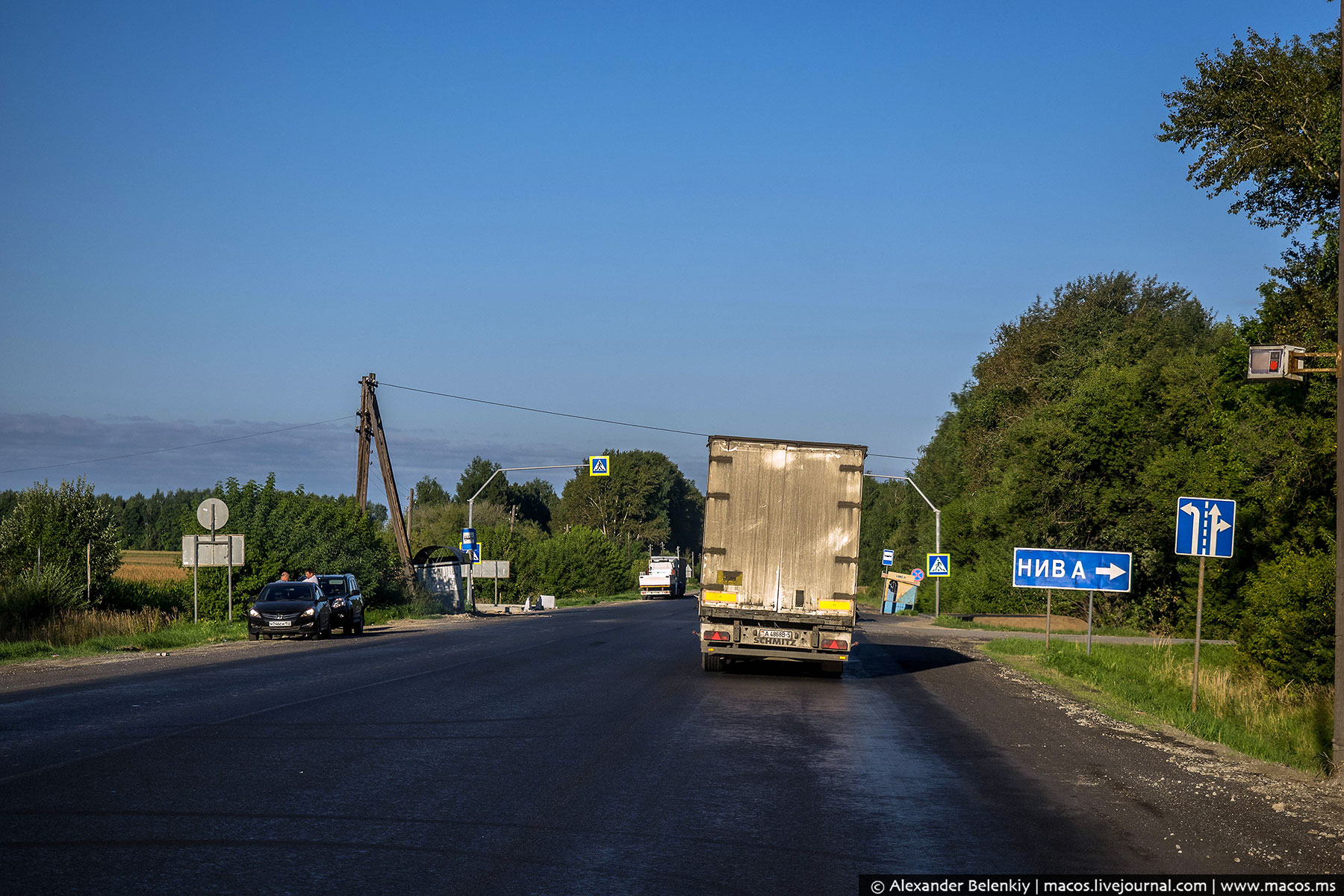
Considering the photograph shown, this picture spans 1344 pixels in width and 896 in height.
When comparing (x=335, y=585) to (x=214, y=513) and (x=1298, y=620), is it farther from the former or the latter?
(x=1298, y=620)

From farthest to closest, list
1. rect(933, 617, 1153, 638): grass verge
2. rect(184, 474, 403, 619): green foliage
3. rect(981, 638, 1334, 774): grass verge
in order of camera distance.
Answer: rect(933, 617, 1153, 638): grass verge → rect(184, 474, 403, 619): green foliage → rect(981, 638, 1334, 774): grass verge

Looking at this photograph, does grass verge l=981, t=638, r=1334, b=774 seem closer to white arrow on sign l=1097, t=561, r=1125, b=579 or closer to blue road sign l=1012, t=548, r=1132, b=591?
blue road sign l=1012, t=548, r=1132, b=591

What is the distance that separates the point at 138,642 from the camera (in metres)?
26.6

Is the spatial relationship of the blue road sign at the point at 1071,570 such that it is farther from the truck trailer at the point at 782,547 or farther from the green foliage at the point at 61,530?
the green foliage at the point at 61,530

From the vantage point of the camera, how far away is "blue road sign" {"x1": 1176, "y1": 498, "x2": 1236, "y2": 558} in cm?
1627

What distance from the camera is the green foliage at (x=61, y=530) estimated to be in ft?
138

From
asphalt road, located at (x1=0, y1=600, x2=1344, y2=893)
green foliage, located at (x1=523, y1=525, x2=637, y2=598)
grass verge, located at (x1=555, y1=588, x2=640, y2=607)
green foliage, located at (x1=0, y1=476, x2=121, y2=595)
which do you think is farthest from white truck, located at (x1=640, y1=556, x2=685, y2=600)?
asphalt road, located at (x1=0, y1=600, x2=1344, y2=893)

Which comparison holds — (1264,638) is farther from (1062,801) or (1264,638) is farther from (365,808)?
(365,808)

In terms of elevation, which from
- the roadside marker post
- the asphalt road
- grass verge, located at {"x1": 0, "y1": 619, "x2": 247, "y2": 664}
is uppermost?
the roadside marker post

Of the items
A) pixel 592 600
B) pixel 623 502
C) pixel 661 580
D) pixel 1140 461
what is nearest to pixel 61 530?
pixel 1140 461

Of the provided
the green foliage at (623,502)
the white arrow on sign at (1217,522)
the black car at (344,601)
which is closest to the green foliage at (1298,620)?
the white arrow on sign at (1217,522)

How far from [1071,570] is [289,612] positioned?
18.8 m

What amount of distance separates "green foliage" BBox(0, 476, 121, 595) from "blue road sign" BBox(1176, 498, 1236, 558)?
1481 inches

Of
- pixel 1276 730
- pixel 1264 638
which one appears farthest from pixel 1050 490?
pixel 1276 730
